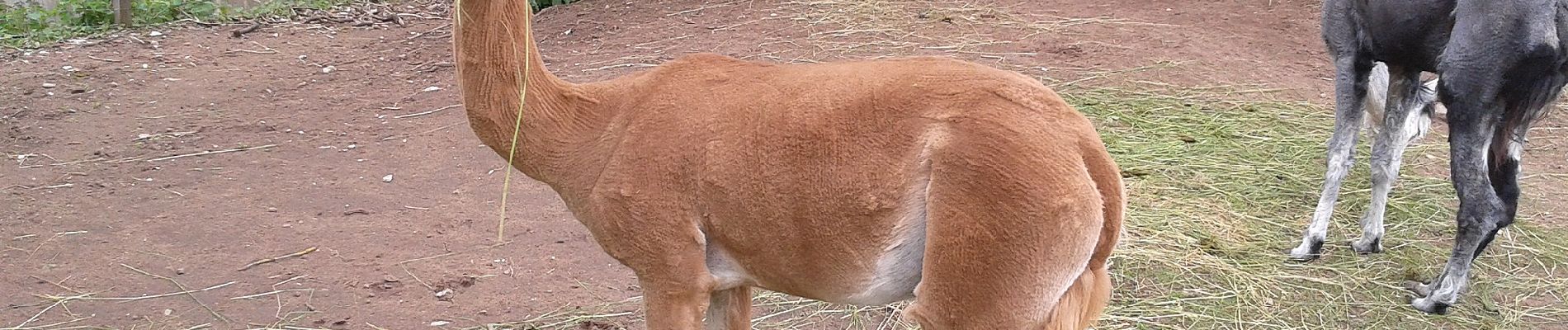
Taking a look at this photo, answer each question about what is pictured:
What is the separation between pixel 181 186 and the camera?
567 cm

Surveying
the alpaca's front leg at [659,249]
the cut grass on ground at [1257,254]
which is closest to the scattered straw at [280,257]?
the cut grass on ground at [1257,254]

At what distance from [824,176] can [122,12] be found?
9.13 metres

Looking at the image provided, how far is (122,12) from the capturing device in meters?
9.43

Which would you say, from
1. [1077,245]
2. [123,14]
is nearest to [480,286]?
[1077,245]

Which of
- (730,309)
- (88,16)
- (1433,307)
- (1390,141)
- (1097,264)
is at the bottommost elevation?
(88,16)

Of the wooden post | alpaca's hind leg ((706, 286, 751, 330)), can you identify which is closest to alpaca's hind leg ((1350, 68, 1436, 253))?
alpaca's hind leg ((706, 286, 751, 330))

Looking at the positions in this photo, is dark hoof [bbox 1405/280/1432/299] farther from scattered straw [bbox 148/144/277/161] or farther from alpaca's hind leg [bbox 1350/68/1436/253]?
scattered straw [bbox 148/144/277/161]

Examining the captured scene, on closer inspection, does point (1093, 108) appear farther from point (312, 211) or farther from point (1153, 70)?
point (312, 211)

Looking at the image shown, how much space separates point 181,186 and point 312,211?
33.4 inches

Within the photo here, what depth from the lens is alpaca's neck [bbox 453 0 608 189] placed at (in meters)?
2.37

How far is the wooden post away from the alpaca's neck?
8348 millimetres

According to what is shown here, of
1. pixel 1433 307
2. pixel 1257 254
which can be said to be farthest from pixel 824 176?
pixel 1257 254

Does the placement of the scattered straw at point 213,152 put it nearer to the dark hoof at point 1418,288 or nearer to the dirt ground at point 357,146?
the dirt ground at point 357,146

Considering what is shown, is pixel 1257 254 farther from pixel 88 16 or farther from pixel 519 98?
pixel 88 16
